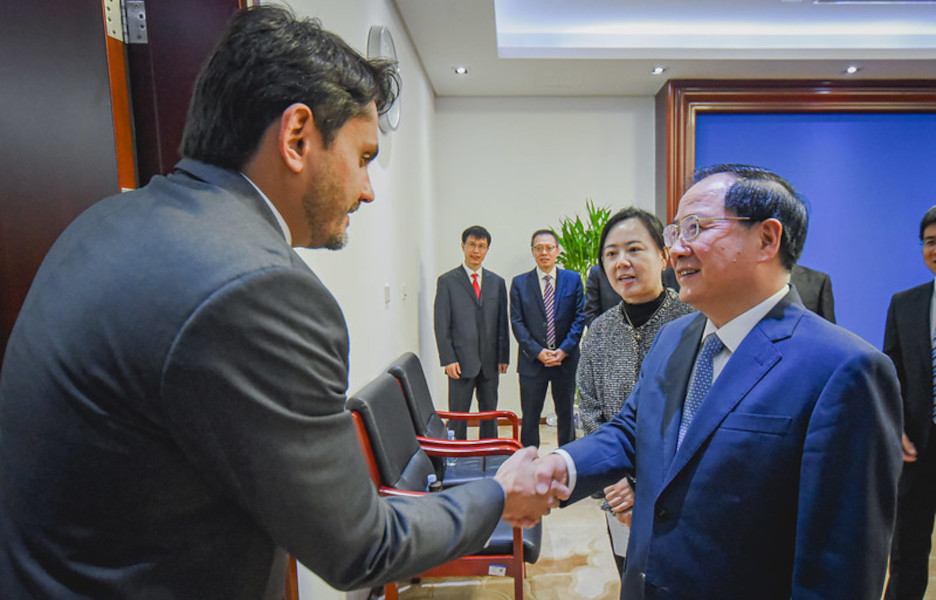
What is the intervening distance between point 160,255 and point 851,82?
19.5ft

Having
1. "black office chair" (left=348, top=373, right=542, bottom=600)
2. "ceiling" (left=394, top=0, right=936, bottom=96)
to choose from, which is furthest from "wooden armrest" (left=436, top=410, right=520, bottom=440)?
"ceiling" (left=394, top=0, right=936, bottom=96)

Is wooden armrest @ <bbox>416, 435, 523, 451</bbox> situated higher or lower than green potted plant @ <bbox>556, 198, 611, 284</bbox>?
lower

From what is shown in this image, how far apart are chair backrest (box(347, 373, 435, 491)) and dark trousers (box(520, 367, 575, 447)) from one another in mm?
1505

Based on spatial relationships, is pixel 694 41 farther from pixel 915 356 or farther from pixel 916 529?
pixel 916 529

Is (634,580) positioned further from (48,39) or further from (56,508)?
(48,39)

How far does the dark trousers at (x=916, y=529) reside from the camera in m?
2.01

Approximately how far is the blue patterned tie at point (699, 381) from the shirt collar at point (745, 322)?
4 cm

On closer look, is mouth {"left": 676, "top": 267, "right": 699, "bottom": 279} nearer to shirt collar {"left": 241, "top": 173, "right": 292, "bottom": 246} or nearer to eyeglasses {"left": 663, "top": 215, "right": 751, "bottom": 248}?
eyeglasses {"left": 663, "top": 215, "right": 751, "bottom": 248}

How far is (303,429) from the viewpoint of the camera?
64 centimetres

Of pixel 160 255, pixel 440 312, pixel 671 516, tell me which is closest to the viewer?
pixel 160 255

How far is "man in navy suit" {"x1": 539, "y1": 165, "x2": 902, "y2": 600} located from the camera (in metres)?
0.89

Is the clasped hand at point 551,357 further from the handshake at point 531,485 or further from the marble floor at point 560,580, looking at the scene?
the handshake at point 531,485

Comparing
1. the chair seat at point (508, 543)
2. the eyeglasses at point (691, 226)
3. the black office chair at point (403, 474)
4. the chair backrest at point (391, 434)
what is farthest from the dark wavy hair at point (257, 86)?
the chair seat at point (508, 543)

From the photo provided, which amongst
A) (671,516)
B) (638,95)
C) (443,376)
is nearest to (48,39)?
(671,516)
